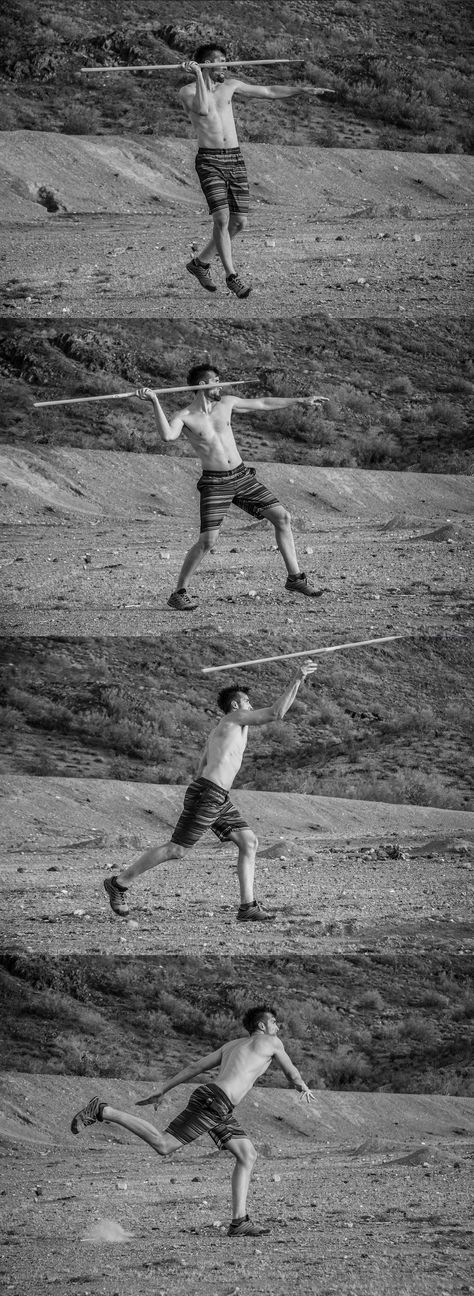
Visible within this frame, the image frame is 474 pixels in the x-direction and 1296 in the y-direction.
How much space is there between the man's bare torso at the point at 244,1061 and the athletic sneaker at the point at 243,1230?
3.08 ft

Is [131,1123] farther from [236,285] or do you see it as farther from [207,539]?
[236,285]

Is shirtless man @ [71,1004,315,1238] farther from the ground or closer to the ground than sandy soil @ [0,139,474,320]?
farther from the ground

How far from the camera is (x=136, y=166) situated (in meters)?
42.8

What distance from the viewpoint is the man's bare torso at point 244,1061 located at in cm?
1546

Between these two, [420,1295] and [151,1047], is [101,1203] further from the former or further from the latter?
[151,1047]

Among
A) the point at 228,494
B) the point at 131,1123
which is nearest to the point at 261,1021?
the point at 131,1123

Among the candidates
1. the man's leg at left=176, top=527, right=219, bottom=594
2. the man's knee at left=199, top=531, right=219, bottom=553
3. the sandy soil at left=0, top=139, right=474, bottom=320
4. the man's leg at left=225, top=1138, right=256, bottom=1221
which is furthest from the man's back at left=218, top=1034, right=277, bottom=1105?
the sandy soil at left=0, top=139, right=474, bottom=320

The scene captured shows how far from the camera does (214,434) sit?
19578mm

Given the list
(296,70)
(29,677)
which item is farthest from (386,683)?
(296,70)

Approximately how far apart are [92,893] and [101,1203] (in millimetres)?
6139

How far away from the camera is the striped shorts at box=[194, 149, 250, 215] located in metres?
21.1

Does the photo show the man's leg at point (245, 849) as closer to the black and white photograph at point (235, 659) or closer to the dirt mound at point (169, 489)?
the black and white photograph at point (235, 659)

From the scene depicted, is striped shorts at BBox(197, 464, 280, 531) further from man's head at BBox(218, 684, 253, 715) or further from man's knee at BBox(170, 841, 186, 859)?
man's knee at BBox(170, 841, 186, 859)

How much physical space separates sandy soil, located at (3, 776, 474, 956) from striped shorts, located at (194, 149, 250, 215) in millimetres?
7771
